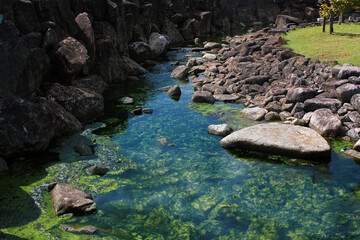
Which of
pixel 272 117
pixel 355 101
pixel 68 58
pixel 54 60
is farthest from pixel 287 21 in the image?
pixel 54 60

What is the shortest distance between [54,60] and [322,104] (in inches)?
522

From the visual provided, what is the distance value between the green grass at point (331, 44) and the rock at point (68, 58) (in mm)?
14087

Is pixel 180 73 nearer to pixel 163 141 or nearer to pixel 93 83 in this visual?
pixel 93 83

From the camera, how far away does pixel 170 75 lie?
87.7ft

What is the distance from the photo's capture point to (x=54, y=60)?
17438 mm

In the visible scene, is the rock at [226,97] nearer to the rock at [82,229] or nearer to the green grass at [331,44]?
the green grass at [331,44]

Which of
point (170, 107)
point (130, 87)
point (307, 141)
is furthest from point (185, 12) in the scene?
point (307, 141)

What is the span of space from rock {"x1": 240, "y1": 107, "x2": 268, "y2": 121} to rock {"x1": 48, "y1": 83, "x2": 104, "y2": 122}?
7.45 metres

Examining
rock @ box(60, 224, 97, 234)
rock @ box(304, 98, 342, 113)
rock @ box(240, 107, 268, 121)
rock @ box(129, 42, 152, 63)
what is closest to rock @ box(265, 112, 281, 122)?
rock @ box(240, 107, 268, 121)

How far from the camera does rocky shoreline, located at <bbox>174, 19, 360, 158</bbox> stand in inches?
577

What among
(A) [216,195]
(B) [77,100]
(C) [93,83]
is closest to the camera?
(A) [216,195]

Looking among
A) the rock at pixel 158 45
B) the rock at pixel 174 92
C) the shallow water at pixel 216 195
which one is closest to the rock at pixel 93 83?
the rock at pixel 174 92

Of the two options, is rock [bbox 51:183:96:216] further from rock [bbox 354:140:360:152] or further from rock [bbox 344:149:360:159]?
rock [bbox 354:140:360:152]

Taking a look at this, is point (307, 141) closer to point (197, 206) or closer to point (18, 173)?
point (197, 206)
